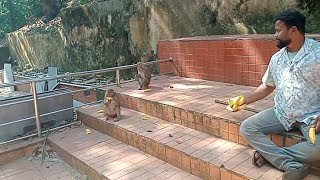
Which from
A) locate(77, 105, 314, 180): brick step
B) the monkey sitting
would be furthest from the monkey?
the monkey sitting

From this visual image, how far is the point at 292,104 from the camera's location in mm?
2619

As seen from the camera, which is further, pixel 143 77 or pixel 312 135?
pixel 143 77

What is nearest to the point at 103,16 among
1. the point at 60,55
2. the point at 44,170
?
the point at 60,55

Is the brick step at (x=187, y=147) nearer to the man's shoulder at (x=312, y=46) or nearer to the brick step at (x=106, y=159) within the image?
the brick step at (x=106, y=159)

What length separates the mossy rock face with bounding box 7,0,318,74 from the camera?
5.93 m

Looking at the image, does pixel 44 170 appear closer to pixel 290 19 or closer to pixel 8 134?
pixel 8 134

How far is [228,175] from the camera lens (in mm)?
2820

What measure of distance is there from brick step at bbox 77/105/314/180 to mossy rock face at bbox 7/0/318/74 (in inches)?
114

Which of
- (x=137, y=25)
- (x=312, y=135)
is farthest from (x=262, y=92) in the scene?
(x=137, y=25)

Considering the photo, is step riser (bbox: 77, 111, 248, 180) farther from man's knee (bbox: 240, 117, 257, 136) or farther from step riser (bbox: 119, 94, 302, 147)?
step riser (bbox: 119, 94, 302, 147)

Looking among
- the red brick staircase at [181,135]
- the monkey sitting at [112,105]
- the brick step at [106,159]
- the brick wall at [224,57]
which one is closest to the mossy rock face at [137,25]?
the brick wall at [224,57]

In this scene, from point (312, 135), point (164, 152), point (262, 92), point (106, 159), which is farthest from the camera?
point (106, 159)

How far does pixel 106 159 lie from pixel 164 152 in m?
0.76

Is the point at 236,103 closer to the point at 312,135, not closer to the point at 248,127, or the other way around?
the point at 248,127
